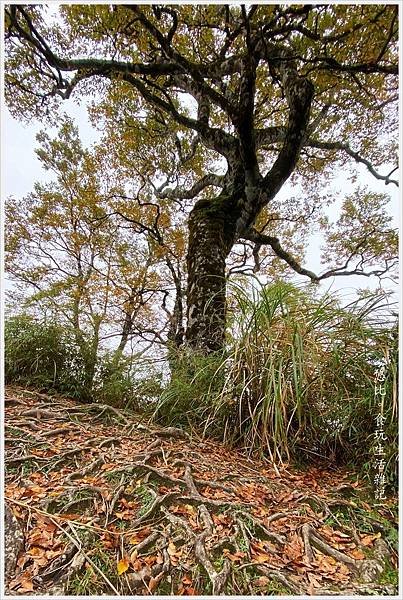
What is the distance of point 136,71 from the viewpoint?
2809 millimetres

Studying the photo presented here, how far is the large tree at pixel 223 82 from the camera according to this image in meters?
2.22

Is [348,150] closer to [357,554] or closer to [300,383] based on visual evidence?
[300,383]

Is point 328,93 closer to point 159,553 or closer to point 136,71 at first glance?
point 136,71

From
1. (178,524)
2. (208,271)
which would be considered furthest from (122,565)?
(208,271)

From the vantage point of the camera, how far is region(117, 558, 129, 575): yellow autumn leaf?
2.14 feet

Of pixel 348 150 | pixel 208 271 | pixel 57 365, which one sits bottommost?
pixel 57 365

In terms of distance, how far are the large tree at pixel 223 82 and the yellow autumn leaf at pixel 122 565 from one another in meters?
1.23

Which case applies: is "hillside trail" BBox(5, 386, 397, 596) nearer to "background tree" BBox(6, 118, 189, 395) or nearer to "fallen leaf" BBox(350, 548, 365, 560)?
"fallen leaf" BBox(350, 548, 365, 560)

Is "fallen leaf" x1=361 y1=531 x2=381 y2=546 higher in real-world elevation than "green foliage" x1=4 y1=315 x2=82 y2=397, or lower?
lower

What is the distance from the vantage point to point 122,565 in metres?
0.66

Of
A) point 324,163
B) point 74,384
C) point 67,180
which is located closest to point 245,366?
point 74,384

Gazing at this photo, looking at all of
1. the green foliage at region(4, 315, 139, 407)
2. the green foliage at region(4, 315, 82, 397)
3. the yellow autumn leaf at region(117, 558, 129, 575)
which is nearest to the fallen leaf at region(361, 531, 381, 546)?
the yellow autumn leaf at region(117, 558, 129, 575)

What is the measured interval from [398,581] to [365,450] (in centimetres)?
48

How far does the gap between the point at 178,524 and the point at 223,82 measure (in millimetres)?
3761
